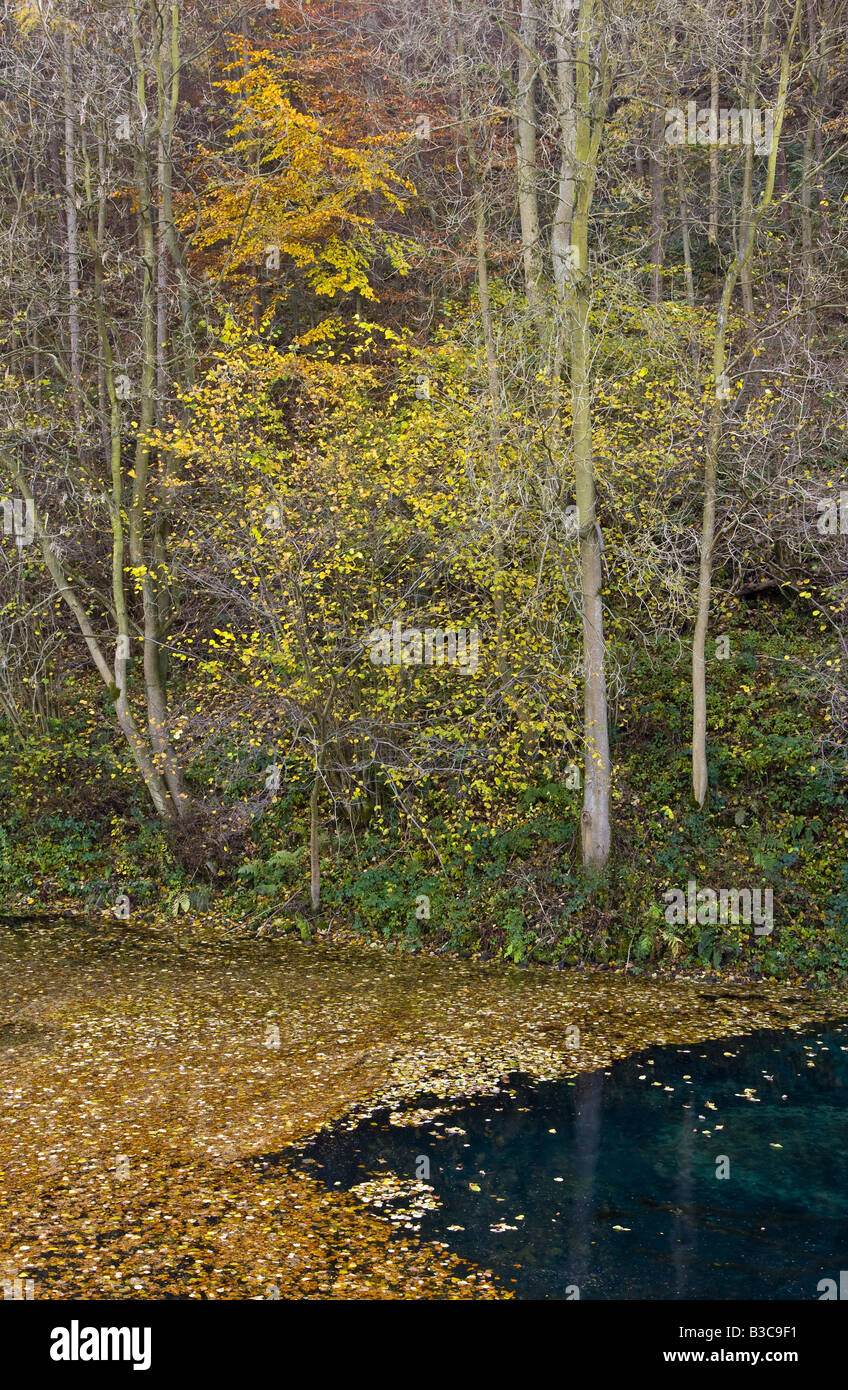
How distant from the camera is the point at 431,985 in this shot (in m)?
12.7

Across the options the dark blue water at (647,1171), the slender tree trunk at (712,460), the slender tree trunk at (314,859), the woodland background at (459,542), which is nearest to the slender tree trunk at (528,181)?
the woodland background at (459,542)

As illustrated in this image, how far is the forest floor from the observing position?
682 centimetres

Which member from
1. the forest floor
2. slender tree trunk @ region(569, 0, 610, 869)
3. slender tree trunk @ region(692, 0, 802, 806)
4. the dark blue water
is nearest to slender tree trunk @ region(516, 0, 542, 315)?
slender tree trunk @ region(569, 0, 610, 869)

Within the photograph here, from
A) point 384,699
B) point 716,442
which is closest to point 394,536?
point 384,699

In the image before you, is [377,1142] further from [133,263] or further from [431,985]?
[133,263]

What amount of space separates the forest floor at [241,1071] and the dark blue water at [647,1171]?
14.6 inches

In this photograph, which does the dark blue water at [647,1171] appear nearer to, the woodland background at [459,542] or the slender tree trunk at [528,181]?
the woodland background at [459,542]

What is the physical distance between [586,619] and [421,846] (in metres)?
3.92

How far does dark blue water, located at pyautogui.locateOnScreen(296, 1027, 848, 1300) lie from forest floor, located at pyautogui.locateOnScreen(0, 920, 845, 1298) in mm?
371

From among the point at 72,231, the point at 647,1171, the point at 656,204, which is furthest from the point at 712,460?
the point at 72,231

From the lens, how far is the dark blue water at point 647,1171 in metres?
6.92

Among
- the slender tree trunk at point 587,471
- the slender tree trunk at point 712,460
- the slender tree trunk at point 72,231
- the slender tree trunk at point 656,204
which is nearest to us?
the slender tree trunk at point 587,471

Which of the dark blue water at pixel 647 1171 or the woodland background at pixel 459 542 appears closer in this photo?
the dark blue water at pixel 647 1171

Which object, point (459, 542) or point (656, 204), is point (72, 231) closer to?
point (459, 542)
